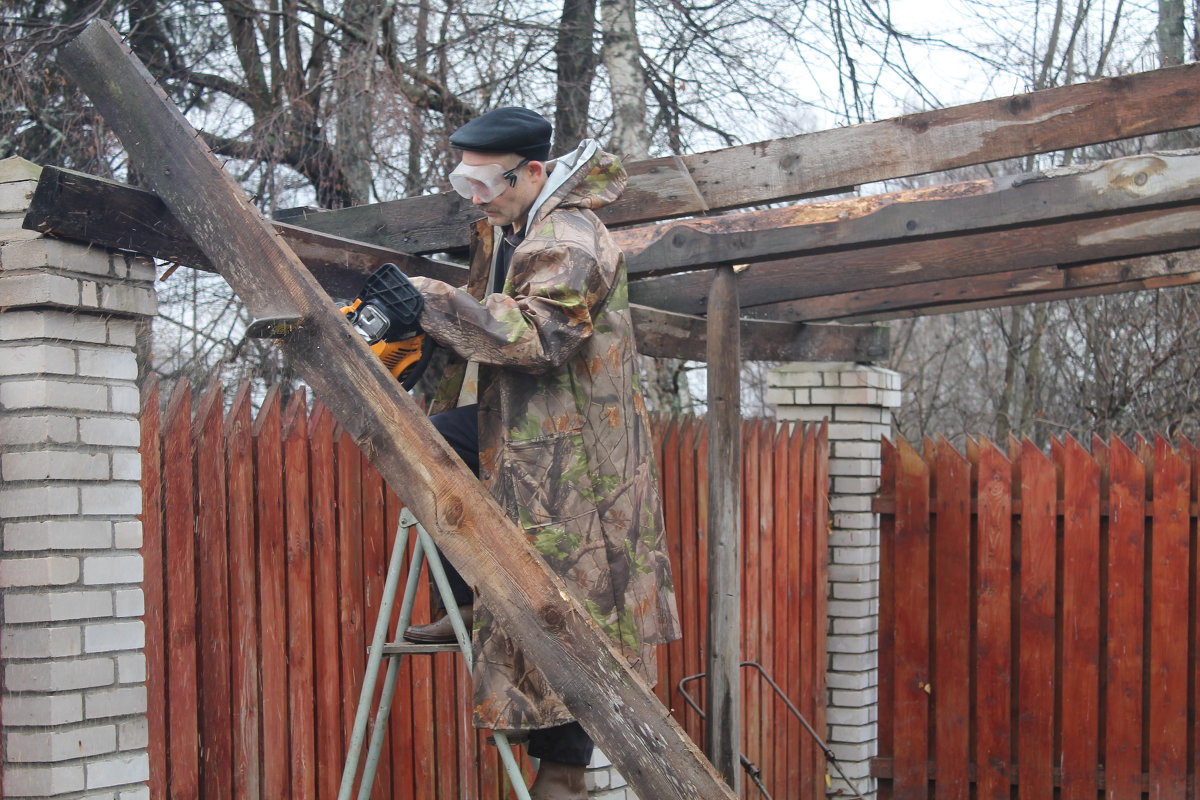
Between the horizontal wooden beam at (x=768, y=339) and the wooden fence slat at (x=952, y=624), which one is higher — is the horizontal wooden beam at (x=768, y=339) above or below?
above

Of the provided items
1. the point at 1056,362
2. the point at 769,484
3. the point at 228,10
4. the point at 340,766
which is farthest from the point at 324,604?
the point at 1056,362

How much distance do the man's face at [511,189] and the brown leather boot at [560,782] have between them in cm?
139

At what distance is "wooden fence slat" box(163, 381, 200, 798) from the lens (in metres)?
3.55

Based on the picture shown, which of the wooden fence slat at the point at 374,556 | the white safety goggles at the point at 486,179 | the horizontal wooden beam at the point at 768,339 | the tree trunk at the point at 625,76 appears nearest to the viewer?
the white safety goggles at the point at 486,179

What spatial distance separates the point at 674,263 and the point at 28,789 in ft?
9.36

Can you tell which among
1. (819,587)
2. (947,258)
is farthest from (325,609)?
(819,587)

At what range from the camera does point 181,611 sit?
3.59 meters

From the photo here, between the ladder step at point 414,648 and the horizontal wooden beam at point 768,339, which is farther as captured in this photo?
the horizontal wooden beam at point 768,339

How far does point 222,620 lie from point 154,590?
0.31 m

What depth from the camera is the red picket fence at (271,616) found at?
3572mm

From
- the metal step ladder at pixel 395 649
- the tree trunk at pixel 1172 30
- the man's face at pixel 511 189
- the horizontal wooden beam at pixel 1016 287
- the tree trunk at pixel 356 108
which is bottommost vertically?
the metal step ladder at pixel 395 649

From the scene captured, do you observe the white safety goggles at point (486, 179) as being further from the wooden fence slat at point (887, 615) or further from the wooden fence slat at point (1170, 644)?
the wooden fence slat at point (1170, 644)

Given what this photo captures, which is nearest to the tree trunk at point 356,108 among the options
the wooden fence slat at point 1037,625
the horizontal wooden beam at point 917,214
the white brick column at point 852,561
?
the white brick column at point 852,561

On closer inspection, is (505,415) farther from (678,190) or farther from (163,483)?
(678,190)
